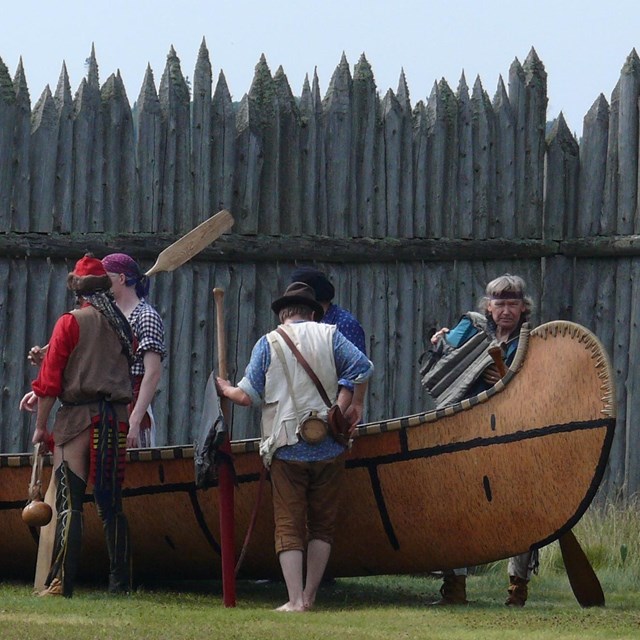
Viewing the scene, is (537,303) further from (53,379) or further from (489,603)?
(53,379)

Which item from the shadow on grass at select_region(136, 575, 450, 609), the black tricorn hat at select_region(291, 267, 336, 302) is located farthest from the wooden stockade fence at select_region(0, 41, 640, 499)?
the black tricorn hat at select_region(291, 267, 336, 302)

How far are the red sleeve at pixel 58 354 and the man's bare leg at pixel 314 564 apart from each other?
145 centimetres

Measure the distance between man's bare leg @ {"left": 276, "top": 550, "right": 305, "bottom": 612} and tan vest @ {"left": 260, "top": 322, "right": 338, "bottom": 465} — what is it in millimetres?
460

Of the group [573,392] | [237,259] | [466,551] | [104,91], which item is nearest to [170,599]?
[466,551]

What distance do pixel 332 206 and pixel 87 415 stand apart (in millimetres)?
3159

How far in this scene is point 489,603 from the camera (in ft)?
25.7

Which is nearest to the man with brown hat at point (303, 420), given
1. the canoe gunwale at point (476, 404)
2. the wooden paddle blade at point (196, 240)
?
the canoe gunwale at point (476, 404)

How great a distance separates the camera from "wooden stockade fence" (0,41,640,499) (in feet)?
31.8

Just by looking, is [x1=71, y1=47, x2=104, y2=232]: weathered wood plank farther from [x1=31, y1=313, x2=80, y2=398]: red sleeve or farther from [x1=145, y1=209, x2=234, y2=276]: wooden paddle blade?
[x1=31, y1=313, x2=80, y2=398]: red sleeve

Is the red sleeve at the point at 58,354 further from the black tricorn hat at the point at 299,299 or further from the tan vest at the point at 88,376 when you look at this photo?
the black tricorn hat at the point at 299,299

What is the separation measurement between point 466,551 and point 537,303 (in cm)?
315

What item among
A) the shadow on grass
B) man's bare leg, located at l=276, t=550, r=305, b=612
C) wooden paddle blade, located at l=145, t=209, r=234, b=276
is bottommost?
the shadow on grass

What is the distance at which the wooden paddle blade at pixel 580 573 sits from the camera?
24.6 ft

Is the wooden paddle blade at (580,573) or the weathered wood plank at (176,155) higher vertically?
the weathered wood plank at (176,155)
